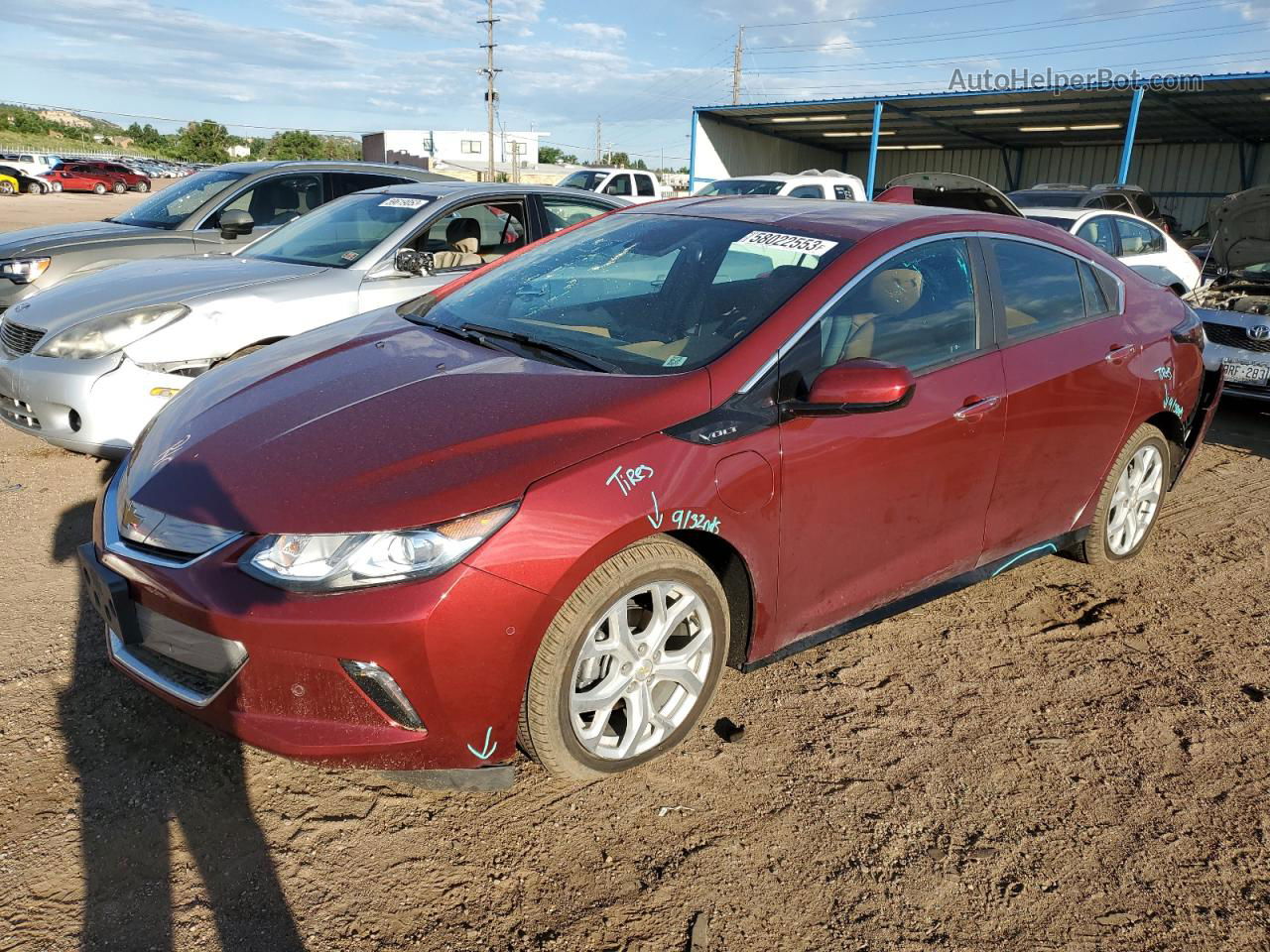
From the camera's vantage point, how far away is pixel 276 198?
818 centimetres

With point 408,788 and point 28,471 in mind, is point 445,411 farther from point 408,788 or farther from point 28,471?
point 28,471

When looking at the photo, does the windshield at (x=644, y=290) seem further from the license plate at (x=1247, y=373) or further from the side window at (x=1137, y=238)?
the side window at (x=1137, y=238)

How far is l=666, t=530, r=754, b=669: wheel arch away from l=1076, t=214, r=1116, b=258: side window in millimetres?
8313

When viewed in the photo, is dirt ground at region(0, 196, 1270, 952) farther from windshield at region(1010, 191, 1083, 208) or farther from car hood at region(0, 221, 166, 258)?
windshield at region(1010, 191, 1083, 208)

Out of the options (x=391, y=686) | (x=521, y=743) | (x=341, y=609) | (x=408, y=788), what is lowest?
(x=408, y=788)

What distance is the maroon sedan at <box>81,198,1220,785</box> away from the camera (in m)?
2.25

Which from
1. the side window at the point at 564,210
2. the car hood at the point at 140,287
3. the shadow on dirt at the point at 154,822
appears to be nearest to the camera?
the shadow on dirt at the point at 154,822

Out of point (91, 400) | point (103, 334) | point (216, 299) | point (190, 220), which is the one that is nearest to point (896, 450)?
point (216, 299)

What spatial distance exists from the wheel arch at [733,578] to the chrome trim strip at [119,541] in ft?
4.01

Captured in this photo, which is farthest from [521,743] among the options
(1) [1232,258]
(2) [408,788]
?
(1) [1232,258]

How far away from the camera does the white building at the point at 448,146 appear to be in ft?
227

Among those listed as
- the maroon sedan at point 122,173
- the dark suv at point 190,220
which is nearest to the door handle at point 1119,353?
the dark suv at point 190,220

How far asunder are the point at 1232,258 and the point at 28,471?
9898 mm

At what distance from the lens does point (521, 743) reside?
2.53 meters
